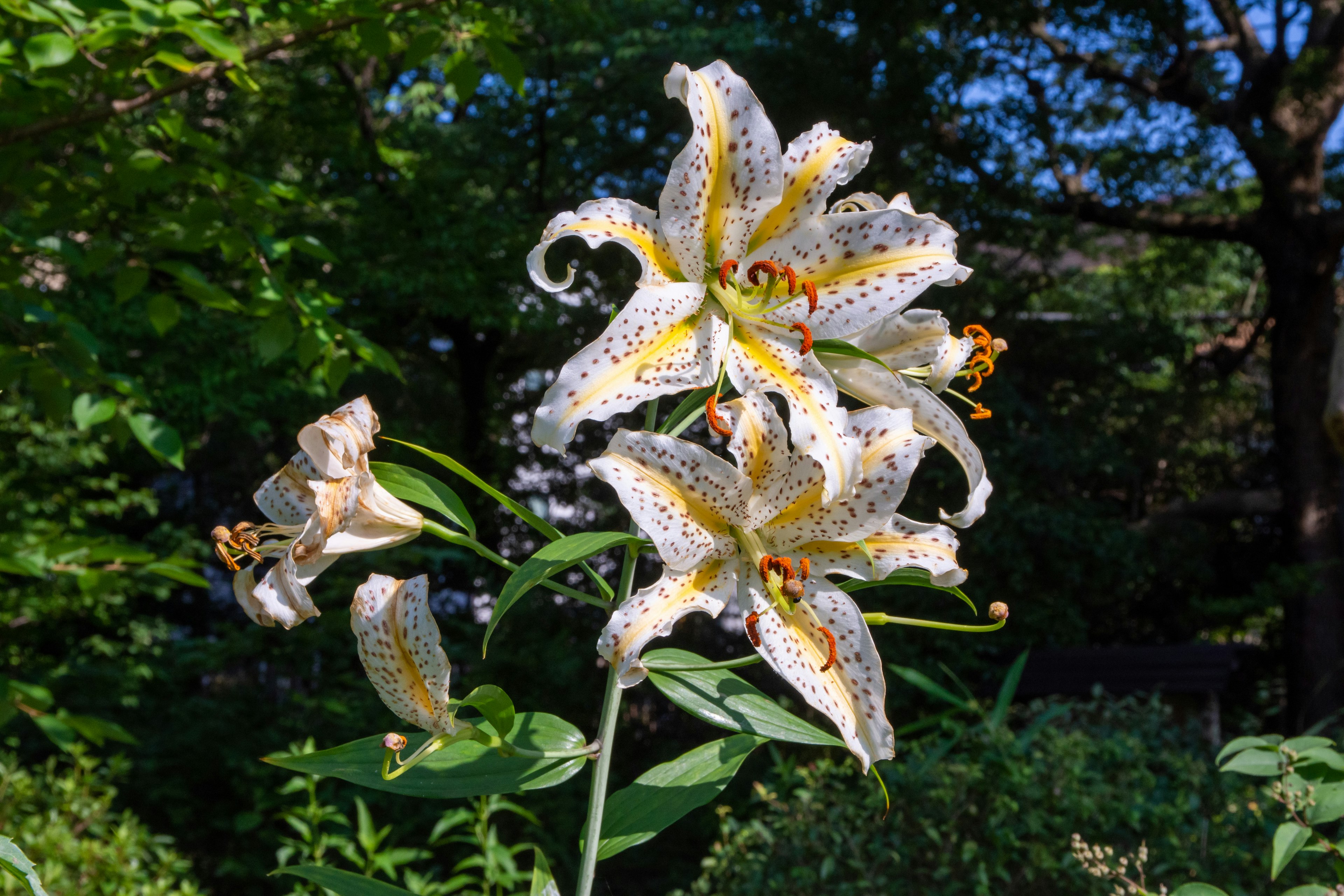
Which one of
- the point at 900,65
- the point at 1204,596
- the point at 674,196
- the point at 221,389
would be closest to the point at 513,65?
the point at 674,196

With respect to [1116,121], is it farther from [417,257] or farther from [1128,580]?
[417,257]

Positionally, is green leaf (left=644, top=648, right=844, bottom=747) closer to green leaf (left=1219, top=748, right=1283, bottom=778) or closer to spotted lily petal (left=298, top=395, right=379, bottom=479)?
spotted lily petal (left=298, top=395, right=379, bottom=479)

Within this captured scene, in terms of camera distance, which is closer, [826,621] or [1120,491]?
[826,621]

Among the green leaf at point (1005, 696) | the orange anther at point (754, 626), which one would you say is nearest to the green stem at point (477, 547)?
the orange anther at point (754, 626)

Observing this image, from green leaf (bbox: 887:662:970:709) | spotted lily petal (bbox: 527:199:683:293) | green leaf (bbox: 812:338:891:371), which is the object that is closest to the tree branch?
spotted lily petal (bbox: 527:199:683:293)

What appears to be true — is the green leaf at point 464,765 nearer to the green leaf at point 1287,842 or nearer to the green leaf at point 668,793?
the green leaf at point 668,793

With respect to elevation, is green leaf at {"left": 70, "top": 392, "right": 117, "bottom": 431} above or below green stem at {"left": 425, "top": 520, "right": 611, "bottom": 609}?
below
